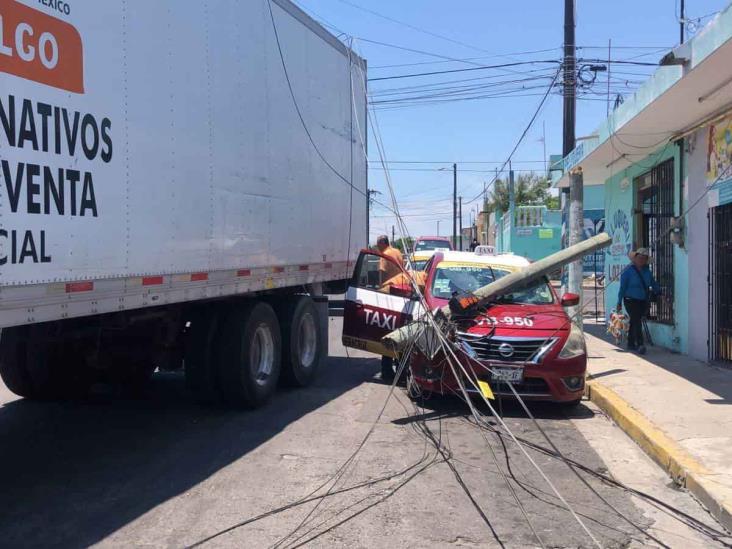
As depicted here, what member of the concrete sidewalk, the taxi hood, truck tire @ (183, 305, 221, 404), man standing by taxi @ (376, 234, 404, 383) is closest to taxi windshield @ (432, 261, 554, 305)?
the taxi hood

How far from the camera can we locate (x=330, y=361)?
480 inches

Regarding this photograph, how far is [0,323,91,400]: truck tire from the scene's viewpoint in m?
7.78

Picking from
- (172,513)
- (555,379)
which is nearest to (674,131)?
(555,379)

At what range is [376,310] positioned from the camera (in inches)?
371

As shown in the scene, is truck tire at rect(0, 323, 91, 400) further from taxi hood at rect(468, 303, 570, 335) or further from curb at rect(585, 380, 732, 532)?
curb at rect(585, 380, 732, 532)

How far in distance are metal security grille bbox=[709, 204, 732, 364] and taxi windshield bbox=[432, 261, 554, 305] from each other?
2633mm

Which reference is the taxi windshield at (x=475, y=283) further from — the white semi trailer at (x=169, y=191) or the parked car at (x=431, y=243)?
the parked car at (x=431, y=243)

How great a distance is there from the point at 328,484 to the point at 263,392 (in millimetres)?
2787

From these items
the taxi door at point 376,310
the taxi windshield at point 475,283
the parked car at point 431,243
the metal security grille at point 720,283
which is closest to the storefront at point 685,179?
the metal security grille at point 720,283

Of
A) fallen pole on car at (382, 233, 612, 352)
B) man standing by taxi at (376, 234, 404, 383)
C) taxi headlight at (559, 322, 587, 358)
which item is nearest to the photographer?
taxi headlight at (559, 322, 587, 358)

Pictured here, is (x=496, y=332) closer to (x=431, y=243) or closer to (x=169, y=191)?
(x=169, y=191)

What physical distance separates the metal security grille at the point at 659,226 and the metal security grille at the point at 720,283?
1.33 m

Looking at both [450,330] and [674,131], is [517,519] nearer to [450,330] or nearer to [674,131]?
[450,330]

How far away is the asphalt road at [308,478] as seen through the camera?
15.5ft
